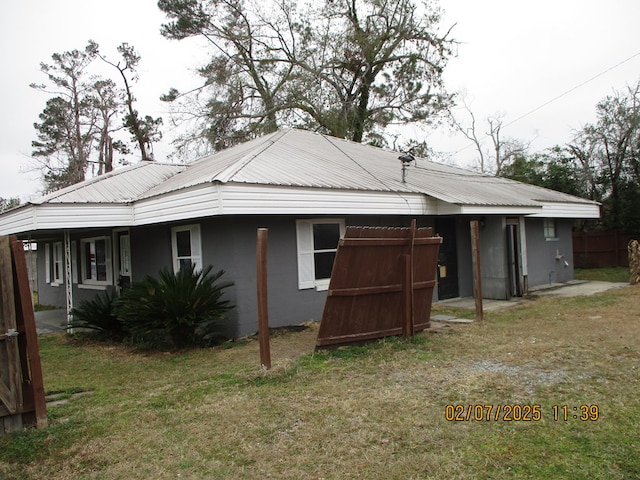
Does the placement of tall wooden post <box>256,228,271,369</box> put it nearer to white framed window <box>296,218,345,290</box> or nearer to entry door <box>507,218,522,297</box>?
white framed window <box>296,218,345,290</box>

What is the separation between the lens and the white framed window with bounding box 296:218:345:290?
9844mm

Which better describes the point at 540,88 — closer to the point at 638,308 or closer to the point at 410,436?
the point at 638,308

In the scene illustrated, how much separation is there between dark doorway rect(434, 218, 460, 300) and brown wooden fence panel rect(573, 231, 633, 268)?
41.0 ft

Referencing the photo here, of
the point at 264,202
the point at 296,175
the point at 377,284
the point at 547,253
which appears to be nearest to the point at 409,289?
the point at 377,284

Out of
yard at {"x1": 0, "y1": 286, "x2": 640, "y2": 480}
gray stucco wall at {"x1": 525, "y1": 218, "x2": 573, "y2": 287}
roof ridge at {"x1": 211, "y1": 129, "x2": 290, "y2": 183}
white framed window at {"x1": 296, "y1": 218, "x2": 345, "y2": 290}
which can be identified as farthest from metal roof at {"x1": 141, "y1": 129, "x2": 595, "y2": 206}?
yard at {"x1": 0, "y1": 286, "x2": 640, "y2": 480}

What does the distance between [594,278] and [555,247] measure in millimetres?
2712

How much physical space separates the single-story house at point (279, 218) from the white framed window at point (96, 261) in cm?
5

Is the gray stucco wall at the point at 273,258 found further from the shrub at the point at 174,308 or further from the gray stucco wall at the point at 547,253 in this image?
the shrub at the point at 174,308

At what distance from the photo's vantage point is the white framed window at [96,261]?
1282cm

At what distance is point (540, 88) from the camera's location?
2470cm

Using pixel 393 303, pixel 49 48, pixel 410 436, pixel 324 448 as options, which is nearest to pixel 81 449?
pixel 324 448

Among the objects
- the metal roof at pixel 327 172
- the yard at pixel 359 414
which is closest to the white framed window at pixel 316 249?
the metal roof at pixel 327 172

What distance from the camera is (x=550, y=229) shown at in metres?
16.4

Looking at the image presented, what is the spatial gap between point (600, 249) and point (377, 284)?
18.9 m
